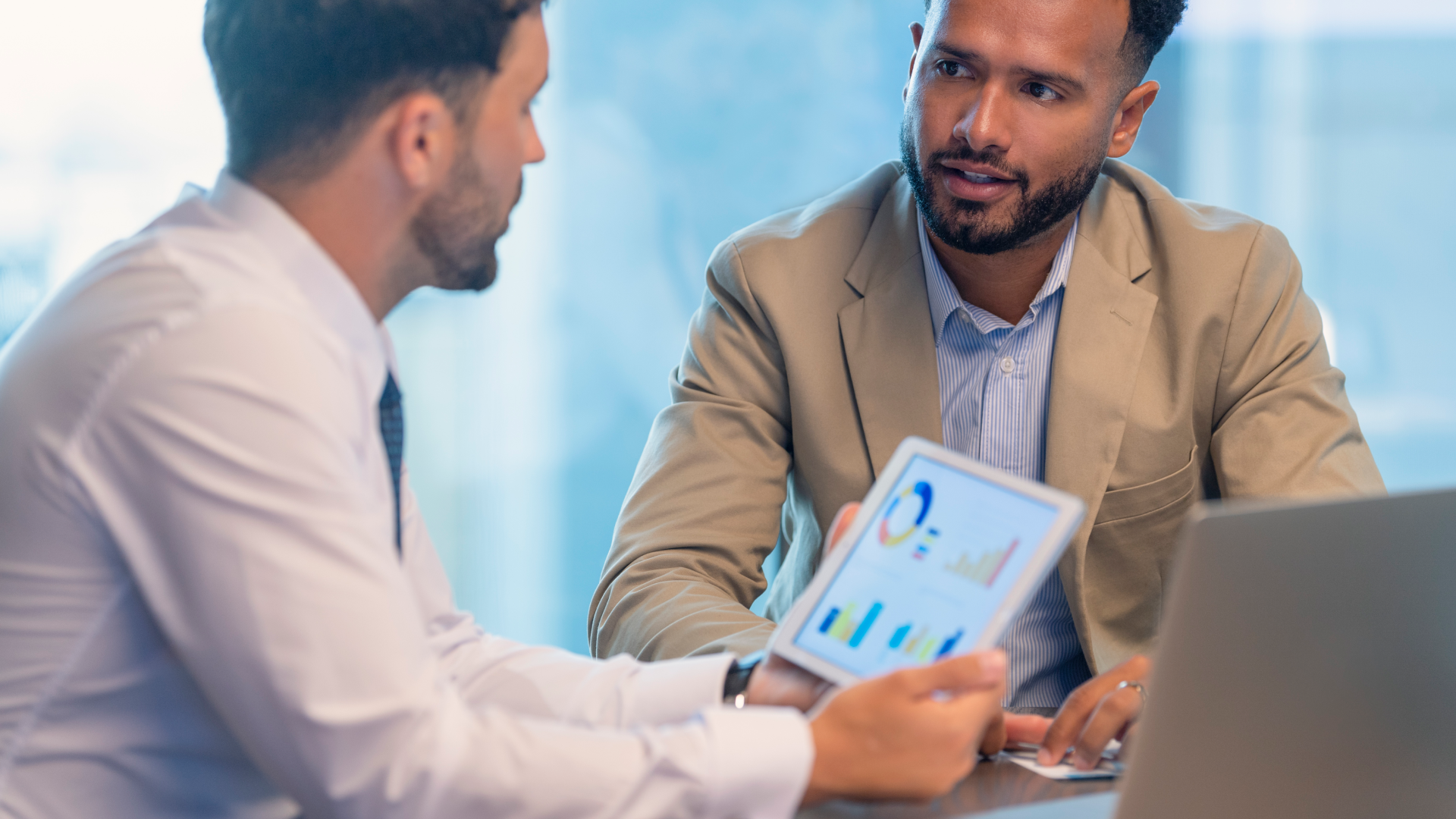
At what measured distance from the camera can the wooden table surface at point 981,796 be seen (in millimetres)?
940

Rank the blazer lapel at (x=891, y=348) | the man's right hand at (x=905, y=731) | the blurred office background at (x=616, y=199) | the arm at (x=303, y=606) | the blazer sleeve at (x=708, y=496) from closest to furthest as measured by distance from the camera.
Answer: the arm at (x=303, y=606) < the man's right hand at (x=905, y=731) < the blazer sleeve at (x=708, y=496) < the blazer lapel at (x=891, y=348) < the blurred office background at (x=616, y=199)

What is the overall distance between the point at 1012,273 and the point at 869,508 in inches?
31.4

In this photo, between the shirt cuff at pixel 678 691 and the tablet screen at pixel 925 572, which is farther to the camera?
the shirt cuff at pixel 678 691

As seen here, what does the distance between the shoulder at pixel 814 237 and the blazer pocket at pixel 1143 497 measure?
1.64 ft

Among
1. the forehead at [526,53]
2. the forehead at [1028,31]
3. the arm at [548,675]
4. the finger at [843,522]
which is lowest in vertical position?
the arm at [548,675]

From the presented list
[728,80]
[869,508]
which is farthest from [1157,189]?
[728,80]

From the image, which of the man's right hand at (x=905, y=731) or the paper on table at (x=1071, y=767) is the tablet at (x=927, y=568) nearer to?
the man's right hand at (x=905, y=731)

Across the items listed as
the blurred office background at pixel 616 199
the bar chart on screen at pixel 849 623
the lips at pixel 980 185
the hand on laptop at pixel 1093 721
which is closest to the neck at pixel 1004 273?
the lips at pixel 980 185

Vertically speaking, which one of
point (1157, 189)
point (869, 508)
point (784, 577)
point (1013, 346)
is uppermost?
point (1157, 189)

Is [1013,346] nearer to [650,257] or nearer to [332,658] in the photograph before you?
[332,658]

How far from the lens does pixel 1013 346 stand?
65.6 inches

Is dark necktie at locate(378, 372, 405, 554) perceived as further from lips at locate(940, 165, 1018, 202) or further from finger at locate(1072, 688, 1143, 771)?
lips at locate(940, 165, 1018, 202)

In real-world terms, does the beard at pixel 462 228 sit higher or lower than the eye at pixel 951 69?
lower

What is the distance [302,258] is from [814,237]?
96cm
